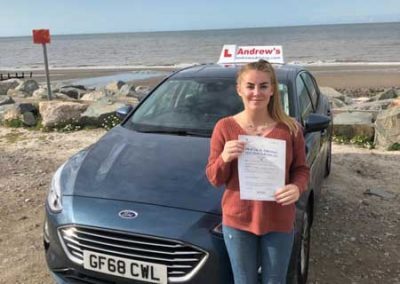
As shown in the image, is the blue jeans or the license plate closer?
the blue jeans

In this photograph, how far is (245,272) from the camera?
2705 mm

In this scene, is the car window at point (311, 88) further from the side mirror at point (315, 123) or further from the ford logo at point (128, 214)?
the ford logo at point (128, 214)

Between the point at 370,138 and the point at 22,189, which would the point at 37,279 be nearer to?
the point at 22,189

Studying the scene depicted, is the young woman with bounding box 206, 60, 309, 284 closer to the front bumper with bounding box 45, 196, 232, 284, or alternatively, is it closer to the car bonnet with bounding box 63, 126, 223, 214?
the front bumper with bounding box 45, 196, 232, 284

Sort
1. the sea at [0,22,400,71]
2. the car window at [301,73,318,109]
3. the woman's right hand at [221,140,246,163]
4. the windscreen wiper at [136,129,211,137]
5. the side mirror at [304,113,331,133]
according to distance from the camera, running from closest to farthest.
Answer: the woman's right hand at [221,140,246,163], the side mirror at [304,113,331,133], the windscreen wiper at [136,129,211,137], the car window at [301,73,318,109], the sea at [0,22,400,71]

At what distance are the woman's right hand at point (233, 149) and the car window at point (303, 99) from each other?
206cm

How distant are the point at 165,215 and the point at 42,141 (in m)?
6.33

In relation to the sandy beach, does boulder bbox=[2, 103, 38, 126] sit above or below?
above

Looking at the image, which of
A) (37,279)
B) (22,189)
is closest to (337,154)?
(22,189)

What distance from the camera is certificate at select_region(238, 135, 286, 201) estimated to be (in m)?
2.49

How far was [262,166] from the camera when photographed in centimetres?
250

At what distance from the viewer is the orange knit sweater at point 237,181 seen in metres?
2.57

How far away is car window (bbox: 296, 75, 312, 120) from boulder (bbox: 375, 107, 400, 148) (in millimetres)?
3365

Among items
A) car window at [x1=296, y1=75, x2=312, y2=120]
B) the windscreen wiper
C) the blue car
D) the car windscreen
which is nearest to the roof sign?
car window at [x1=296, y1=75, x2=312, y2=120]
